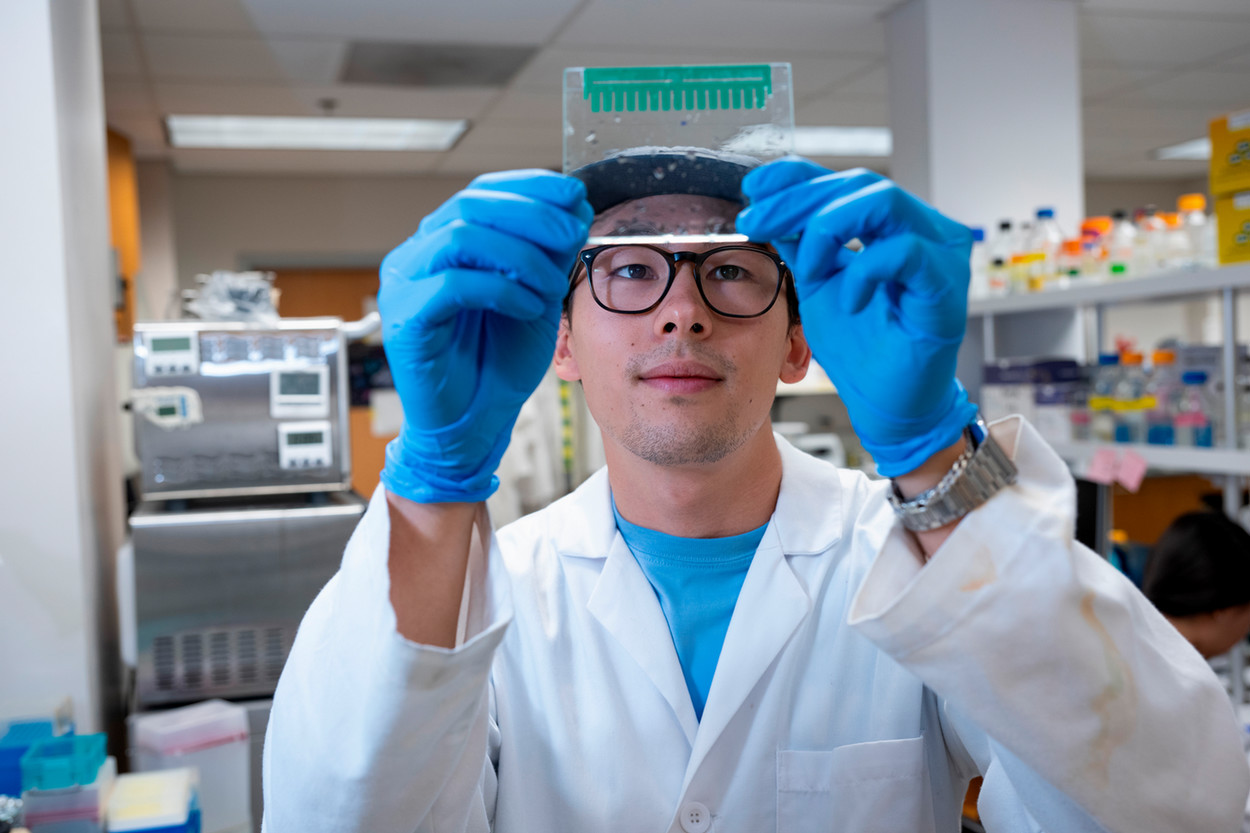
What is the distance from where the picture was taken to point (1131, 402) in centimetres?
237

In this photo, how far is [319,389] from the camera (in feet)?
8.13

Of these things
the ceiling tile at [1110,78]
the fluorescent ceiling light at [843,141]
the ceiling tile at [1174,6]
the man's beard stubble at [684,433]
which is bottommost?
the man's beard stubble at [684,433]

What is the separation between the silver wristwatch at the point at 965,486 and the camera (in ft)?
2.79

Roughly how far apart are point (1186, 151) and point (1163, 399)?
200 inches

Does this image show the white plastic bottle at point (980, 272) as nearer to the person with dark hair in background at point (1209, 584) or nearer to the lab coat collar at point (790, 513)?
the person with dark hair in background at point (1209, 584)

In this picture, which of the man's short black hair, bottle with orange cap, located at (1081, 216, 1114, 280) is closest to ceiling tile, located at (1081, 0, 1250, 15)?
bottle with orange cap, located at (1081, 216, 1114, 280)

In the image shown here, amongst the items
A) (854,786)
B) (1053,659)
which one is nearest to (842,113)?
(854,786)

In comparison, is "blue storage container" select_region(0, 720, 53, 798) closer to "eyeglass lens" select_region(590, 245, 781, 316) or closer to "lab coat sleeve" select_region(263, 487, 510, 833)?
"lab coat sleeve" select_region(263, 487, 510, 833)

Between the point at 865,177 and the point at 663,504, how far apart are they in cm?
53

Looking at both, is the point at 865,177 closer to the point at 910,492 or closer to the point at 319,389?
the point at 910,492

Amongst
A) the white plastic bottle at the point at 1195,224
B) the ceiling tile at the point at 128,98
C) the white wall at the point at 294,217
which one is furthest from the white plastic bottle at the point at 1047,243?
the white wall at the point at 294,217

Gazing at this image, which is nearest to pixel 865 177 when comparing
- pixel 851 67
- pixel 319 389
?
pixel 319 389

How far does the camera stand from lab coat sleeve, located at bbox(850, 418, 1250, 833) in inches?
32.3

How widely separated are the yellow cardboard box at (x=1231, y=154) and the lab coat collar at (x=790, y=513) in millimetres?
1343
